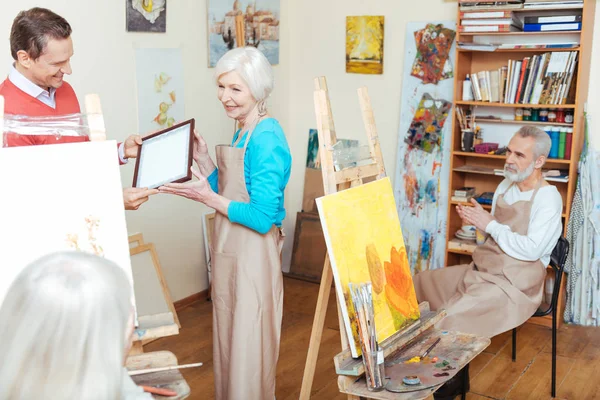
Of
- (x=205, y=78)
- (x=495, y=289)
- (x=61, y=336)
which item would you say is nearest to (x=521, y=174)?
(x=495, y=289)

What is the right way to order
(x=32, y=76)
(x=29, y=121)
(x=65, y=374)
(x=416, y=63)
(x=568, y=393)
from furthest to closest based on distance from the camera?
(x=416, y=63) → (x=568, y=393) → (x=32, y=76) → (x=29, y=121) → (x=65, y=374)

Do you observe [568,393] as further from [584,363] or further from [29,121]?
[29,121]

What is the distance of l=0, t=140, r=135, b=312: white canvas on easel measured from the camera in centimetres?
181

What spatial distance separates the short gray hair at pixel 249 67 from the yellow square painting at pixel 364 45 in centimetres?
252

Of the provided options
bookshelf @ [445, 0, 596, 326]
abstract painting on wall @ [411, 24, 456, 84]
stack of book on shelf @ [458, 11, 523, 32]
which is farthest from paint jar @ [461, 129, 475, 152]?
stack of book on shelf @ [458, 11, 523, 32]

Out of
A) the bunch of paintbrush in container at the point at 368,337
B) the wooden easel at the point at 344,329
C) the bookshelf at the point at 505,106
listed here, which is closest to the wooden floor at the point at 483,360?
the bookshelf at the point at 505,106

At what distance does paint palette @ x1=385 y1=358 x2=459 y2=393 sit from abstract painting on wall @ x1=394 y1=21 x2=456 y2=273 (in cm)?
247

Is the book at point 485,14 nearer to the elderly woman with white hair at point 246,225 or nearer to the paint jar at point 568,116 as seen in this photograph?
the paint jar at point 568,116

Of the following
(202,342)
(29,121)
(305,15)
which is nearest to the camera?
(29,121)

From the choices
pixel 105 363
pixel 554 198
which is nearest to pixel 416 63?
pixel 554 198

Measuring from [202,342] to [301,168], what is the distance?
1886mm

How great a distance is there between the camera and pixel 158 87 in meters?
4.18

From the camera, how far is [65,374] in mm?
1119

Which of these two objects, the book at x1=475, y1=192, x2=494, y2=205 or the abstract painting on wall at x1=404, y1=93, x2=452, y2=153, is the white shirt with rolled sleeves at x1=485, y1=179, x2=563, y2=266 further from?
the abstract painting on wall at x1=404, y1=93, x2=452, y2=153
